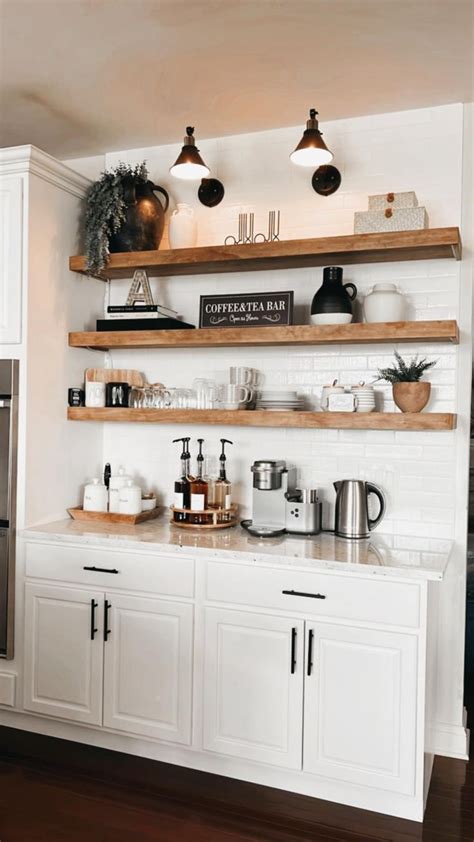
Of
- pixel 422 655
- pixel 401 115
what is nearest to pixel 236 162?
pixel 401 115

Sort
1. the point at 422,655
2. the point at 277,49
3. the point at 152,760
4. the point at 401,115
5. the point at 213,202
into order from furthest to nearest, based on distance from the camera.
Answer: the point at 213,202
the point at 401,115
the point at 152,760
the point at 277,49
the point at 422,655

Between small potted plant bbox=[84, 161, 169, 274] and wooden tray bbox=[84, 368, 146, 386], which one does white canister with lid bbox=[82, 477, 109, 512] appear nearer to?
wooden tray bbox=[84, 368, 146, 386]

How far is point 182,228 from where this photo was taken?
3.32 m

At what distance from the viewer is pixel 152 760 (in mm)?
2857

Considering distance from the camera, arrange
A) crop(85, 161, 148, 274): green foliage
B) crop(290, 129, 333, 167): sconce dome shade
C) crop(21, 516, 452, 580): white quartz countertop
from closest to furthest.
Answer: crop(21, 516, 452, 580): white quartz countertop → crop(290, 129, 333, 167): sconce dome shade → crop(85, 161, 148, 274): green foliage

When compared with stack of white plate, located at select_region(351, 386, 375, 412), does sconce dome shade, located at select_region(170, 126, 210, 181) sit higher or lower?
higher

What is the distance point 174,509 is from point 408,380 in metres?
1.21

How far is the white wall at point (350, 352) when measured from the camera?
302cm

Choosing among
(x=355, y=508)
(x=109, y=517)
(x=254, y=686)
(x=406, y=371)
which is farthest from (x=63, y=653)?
(x=406, y=371)

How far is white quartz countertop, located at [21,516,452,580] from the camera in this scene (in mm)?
2514

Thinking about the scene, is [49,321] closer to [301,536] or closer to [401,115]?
[301,536]

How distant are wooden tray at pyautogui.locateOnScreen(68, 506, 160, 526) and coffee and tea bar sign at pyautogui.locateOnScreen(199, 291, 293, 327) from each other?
0.96 metres

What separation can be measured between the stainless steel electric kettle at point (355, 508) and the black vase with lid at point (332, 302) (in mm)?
715

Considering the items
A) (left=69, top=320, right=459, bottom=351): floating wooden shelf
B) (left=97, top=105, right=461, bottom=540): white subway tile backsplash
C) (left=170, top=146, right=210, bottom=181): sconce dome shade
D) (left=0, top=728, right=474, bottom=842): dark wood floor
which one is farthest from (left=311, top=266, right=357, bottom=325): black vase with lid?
(left=0, top=728, right=474, bottom=842): dark wood floor
